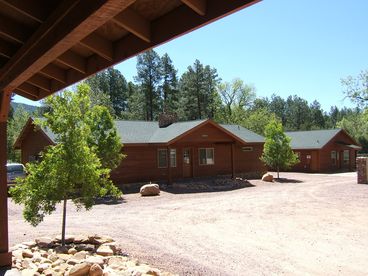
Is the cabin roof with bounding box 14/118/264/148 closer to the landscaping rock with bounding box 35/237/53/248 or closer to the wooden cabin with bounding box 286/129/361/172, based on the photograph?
the wooden cabin with bounding box 286/129/361/172

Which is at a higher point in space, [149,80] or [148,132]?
[149,80]

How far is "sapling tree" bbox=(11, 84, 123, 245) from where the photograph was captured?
8.85 metres

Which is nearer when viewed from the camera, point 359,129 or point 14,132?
point 14,132

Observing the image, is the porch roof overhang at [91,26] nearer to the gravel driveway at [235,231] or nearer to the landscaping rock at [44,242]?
the gravel driveway at [235,231]

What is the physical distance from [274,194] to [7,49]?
17.5 m

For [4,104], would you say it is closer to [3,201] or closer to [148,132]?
[3,201]

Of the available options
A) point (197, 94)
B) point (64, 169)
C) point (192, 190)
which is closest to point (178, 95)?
point (197, 94)

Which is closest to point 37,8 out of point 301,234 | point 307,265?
point 307,265

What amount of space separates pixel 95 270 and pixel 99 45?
13.1ft

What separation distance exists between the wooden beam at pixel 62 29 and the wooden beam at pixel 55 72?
0.86 meters

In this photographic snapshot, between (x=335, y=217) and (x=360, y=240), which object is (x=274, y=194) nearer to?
(x=335, y=217)

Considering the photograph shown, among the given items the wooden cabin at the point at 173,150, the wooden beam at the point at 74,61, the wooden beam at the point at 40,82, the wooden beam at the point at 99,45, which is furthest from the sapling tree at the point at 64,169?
the wooden cabin at the point at 173,150

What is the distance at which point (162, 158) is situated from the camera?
2578 cm

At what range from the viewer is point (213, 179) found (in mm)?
27047
